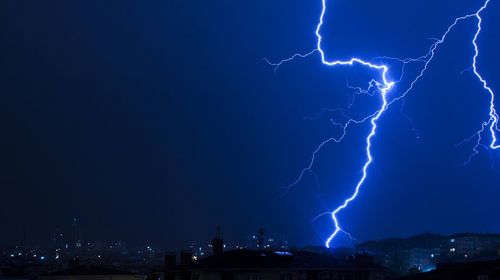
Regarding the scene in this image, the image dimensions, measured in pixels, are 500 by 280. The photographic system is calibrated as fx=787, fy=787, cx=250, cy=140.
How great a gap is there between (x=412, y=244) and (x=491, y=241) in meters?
14.6

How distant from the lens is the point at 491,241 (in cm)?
11500

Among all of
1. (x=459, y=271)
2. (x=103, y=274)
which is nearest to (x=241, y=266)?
(x=459, y=271)

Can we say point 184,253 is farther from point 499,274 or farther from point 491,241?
point 491,241

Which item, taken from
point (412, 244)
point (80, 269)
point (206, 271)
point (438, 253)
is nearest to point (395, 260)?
point (438, 253)

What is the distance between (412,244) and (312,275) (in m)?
101

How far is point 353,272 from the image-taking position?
1150 inches

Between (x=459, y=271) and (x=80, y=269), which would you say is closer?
(x=459, y=271)

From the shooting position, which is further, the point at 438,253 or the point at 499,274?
the point at 438,253

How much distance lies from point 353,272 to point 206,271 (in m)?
5.53

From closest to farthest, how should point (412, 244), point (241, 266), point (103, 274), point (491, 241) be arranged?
point (241, 266), point (103, 274), point (491, 241), point (412, 244)

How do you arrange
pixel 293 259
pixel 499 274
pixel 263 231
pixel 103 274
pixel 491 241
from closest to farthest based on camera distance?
1. pixel 499 274
2. pixel 293 259
3. pixel 263 231
4. pixel 103 274
5. pixel 491 241

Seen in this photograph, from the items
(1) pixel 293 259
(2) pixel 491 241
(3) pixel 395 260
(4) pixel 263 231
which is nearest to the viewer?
(1) pixel 293 259

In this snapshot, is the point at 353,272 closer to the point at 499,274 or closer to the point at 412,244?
the point at 499,274

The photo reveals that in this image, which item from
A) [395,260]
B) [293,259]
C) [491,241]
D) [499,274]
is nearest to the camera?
[499,274]
